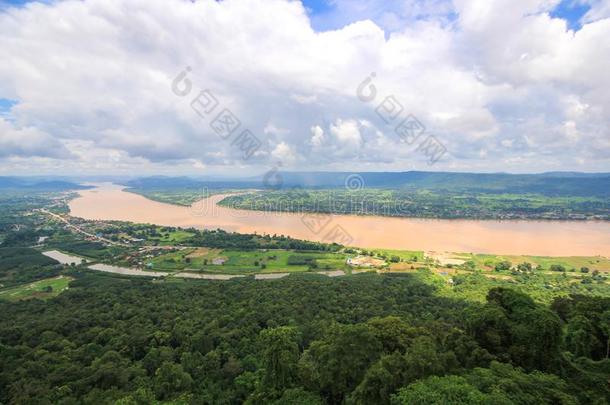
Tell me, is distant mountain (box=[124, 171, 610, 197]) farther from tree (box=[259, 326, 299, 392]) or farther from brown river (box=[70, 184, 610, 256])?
tree (box=[259, 326, 299, 392])

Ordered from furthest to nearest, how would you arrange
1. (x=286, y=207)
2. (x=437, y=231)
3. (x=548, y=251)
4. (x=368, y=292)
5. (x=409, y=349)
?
(x=286, y=207)
(x=437, y=231)
(x=548, y=251)
(x=368, y=292)
(x=409, y=349)

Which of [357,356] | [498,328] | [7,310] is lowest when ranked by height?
[7,310]

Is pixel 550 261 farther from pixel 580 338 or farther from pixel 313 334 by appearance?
pixel 313 334

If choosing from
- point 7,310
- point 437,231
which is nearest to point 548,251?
point 437,231

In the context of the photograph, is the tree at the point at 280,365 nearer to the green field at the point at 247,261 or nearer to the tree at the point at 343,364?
the tree at the point at 343,364

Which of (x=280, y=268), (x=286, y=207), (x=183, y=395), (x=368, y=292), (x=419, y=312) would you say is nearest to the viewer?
(x=183, y=395)

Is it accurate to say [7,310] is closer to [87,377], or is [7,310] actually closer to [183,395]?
[87,377]

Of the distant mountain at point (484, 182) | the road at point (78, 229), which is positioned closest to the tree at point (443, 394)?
the road at point (78, 229)

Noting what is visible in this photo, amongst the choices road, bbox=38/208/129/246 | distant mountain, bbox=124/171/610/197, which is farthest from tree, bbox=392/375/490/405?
distant mountain, bbox=124/171/610/197
